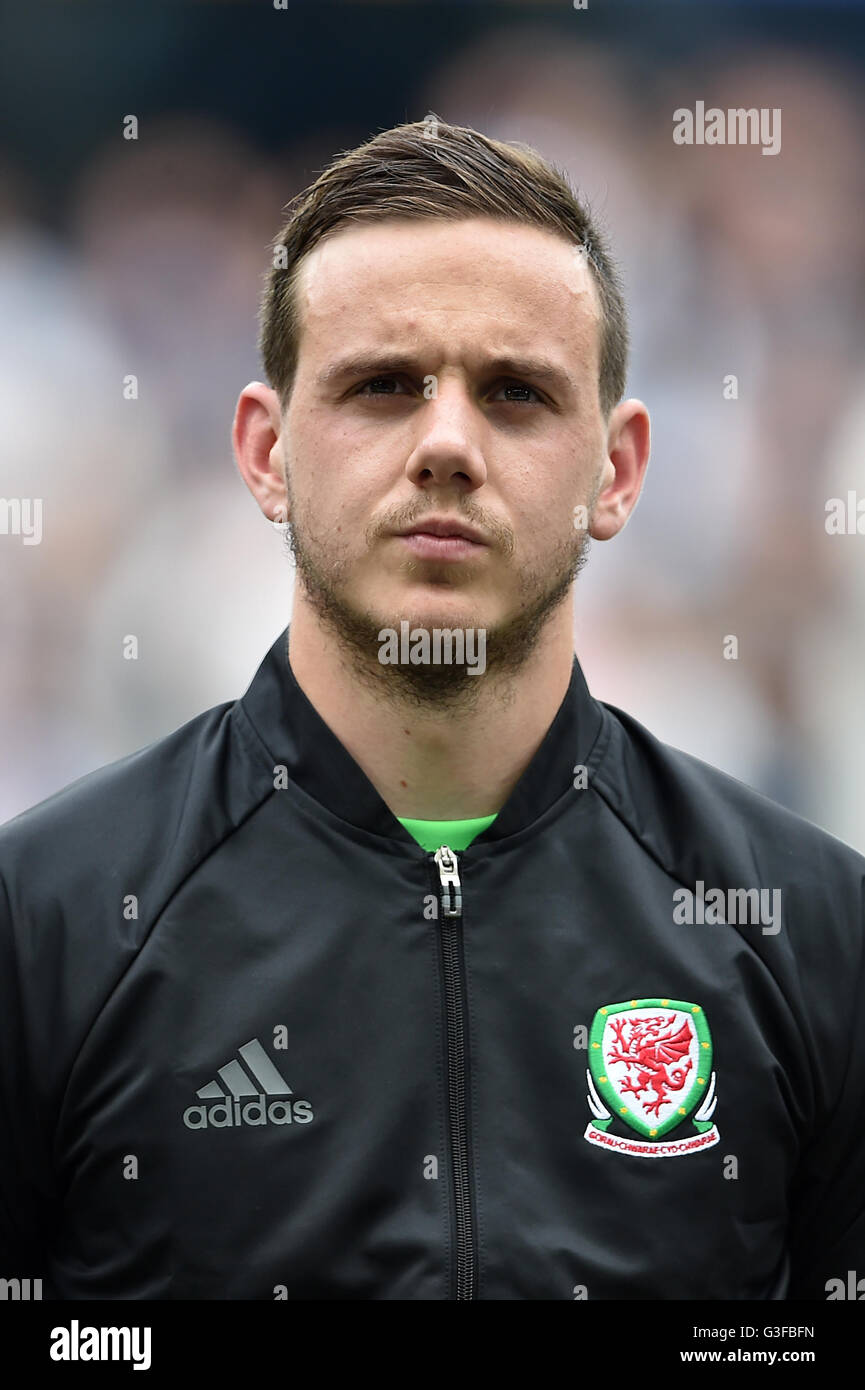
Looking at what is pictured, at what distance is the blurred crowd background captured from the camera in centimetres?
374

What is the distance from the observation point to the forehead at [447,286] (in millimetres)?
1595

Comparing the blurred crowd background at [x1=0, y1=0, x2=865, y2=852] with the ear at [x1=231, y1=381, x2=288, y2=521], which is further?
the blurred crowd background at [x1=0, y1=0, x2=865, y2=852]

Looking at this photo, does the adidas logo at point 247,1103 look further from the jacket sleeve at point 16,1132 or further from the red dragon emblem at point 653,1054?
the red dragon emblem at point 653,1054

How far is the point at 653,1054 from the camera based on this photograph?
159 centimetres

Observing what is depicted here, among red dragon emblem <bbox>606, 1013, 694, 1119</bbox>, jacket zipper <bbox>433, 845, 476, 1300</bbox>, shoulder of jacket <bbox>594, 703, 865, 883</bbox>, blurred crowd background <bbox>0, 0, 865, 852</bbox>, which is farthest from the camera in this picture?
blurred crowd background <bbox>0, 0, 865, 852</bbox>

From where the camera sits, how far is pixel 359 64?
4.08m

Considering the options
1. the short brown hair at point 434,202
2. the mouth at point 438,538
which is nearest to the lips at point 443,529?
the mouth at point 438,538

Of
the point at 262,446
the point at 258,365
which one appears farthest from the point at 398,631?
the point at 258,365

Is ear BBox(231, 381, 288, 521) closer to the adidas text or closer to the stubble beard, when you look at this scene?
the stubble beard

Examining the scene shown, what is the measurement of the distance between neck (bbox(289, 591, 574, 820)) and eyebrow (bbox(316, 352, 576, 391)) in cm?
26

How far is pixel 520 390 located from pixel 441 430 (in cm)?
13

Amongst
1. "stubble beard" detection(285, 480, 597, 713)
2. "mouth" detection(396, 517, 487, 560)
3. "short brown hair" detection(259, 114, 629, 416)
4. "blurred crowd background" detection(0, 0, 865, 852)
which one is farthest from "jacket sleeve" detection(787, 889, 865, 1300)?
"blurred crowd background" detection(0, 0, 865, 852)

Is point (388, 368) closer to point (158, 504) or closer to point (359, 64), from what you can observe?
point (158, 504)

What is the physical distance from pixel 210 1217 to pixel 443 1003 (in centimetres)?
31
